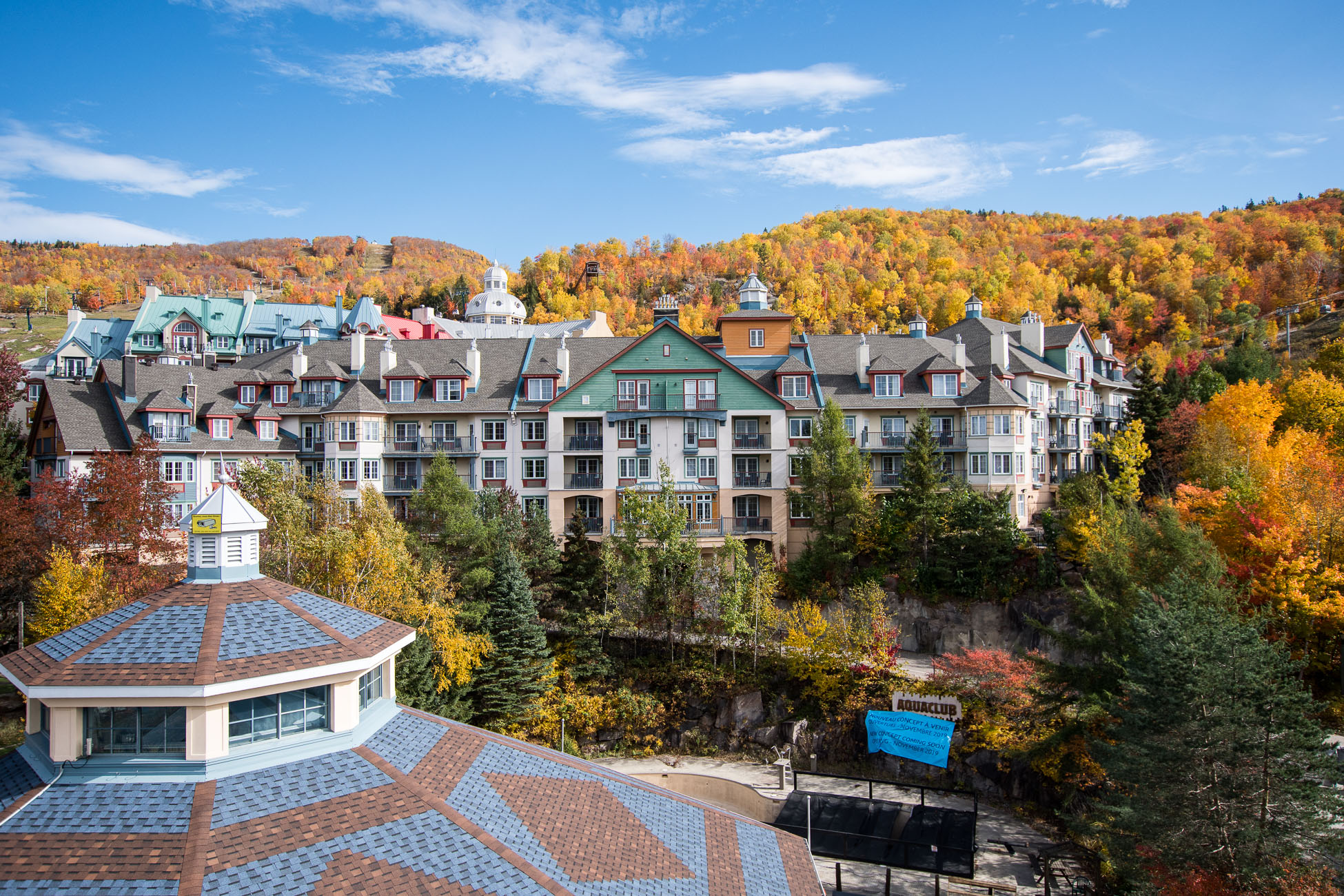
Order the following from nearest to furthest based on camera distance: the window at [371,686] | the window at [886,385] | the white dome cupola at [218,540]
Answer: the window at [371,686] < the white dome cupola at [218,540] < the window at [886,385]

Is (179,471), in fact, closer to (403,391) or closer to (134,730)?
(403,391)

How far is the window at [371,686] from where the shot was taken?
15711 millimetres

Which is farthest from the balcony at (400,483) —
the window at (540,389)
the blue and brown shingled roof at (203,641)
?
the blue and brown shingled roof at (203,641)

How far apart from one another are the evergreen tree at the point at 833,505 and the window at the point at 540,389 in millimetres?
14951

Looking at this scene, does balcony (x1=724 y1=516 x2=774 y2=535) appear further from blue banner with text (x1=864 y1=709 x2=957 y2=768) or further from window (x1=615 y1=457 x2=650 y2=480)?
blue banner with text (x1=864 y1=709 x2=957 y2=768)

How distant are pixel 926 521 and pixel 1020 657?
892 cm

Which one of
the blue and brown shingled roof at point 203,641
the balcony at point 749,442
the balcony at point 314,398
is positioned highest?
the balcony at point 314,398

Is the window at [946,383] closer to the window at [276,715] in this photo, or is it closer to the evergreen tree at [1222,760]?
the evergreen tree at [1222,760]

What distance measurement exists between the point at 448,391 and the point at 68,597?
21256 mm

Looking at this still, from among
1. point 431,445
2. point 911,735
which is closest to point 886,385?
point 911,735

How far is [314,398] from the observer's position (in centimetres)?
4603

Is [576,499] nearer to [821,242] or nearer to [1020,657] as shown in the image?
[1020,657]

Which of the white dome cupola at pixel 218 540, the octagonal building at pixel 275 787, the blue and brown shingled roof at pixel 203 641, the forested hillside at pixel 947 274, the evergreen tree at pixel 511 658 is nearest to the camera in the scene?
the octagonal building at pixel 275 787

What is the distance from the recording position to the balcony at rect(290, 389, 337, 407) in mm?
45750
